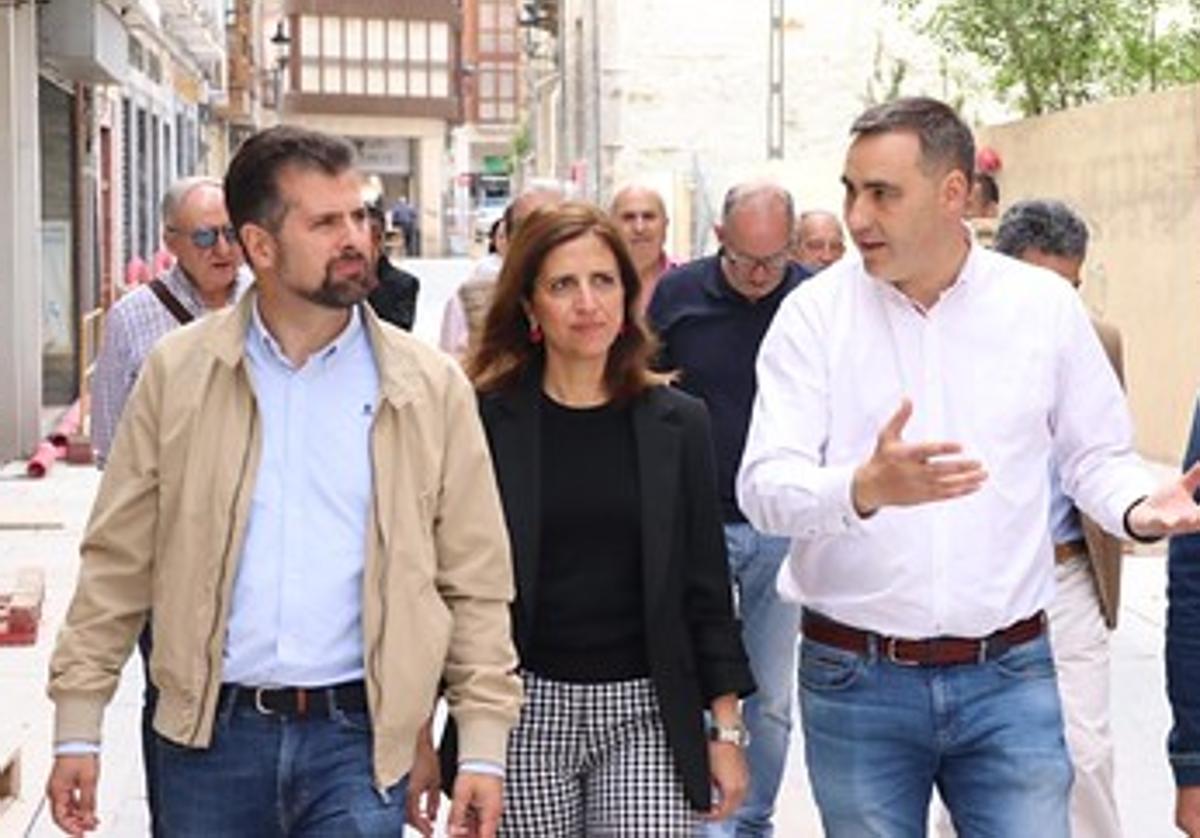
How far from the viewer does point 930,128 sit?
413cm

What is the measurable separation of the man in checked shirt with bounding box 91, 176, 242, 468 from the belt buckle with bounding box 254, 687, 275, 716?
7.90 ft

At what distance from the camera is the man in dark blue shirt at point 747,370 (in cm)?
627

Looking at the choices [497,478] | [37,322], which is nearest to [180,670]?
[497,478]

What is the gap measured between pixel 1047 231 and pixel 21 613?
5.41 m

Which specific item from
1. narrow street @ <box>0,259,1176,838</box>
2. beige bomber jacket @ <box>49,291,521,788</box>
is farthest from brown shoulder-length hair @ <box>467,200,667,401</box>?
narrow street @ <box>0,259,1176,838</box>

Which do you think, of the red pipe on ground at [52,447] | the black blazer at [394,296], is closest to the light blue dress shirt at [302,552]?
the black blazer at [394,296]

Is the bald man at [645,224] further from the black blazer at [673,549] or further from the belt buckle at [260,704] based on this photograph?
the belt buckle at [260,704]

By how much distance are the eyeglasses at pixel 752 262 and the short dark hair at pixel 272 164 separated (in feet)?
8.50

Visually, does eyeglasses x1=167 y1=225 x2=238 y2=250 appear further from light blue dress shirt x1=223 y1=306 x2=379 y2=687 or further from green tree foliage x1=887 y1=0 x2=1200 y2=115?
green tree foliage x1=887 y1=0 x2=1200 y2=115

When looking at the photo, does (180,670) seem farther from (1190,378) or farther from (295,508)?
(1190,378)

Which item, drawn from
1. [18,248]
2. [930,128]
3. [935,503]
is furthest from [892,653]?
[18,248]

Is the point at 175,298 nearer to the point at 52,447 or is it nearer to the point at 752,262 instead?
the point at 752,262

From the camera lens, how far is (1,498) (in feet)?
48.7

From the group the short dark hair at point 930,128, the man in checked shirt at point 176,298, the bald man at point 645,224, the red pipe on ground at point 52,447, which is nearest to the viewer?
the short dark hair at point 930,128
